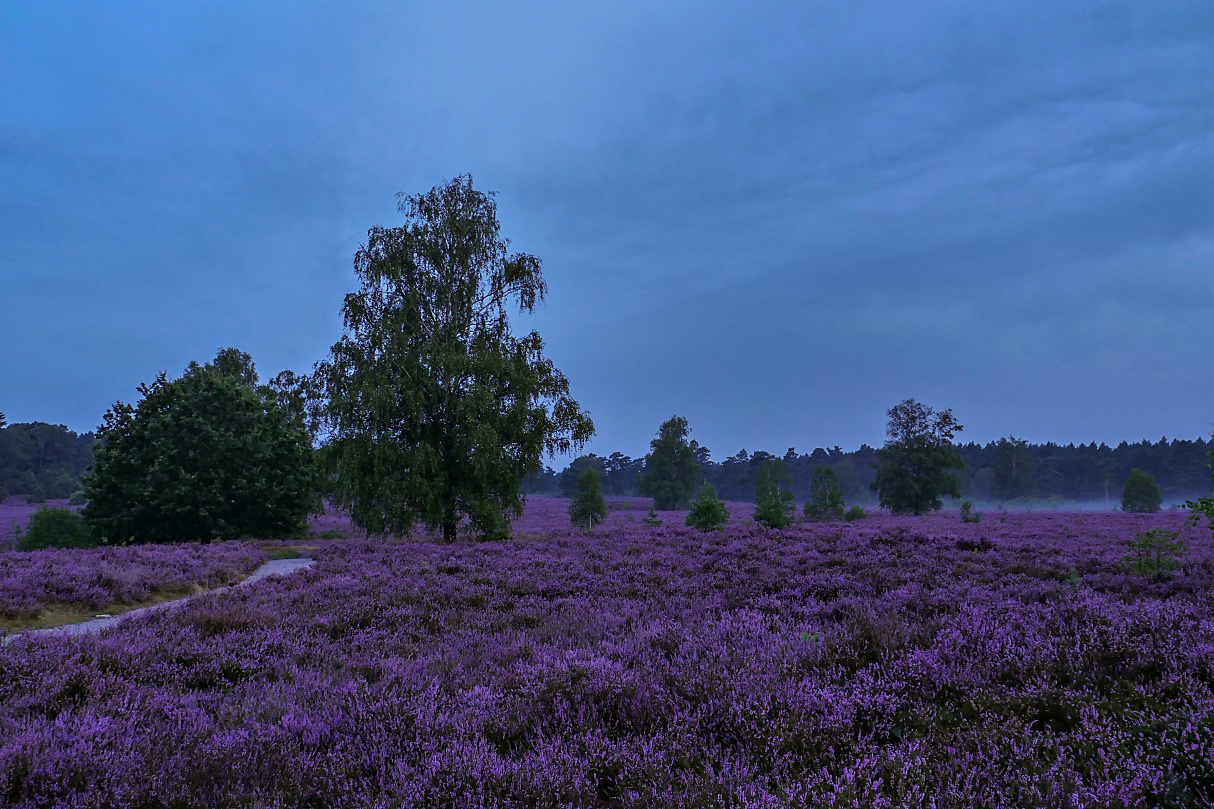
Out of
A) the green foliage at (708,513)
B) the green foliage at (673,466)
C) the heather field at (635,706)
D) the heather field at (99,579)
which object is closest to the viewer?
the heather field at (635,706)

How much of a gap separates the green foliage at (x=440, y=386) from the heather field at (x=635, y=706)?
11.8 metres

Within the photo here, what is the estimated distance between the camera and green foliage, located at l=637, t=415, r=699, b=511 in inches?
2186

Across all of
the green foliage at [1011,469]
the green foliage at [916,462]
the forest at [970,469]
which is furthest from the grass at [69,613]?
the green foliage at [1011,469]

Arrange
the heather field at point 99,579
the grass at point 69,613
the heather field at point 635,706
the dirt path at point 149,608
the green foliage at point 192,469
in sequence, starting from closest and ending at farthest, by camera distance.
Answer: the heather field at point 635,706
the dirt path at point 149,608
the grass at point 69,613
the heather field at point 99,579
the green foliage at point 192,469

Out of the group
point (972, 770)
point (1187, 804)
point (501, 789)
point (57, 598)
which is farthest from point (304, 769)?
point (57, 598)

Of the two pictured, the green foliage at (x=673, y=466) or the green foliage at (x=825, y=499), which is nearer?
the green foliage at (x=825, y=499)

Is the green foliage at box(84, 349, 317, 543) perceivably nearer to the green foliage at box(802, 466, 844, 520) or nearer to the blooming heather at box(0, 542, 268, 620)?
the blooming heather at box(0, 542, 268, 620)

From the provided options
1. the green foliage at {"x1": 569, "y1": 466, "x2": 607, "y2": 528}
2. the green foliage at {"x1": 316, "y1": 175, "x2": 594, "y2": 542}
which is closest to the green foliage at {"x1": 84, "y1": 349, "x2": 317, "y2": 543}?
the green foliage at {"x1": 316, "y1": 175, "x2": 594, "y2": 542}

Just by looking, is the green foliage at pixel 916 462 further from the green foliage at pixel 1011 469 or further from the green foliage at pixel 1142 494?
the green foliage at pixel 1011 469

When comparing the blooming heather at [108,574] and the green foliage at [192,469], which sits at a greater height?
the green foliage at [192,469]

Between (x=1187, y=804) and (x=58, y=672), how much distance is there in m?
7.46

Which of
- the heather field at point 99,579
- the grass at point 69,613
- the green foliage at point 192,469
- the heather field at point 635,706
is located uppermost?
the green foliage at point 192,469

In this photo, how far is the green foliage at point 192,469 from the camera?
61.1 ft

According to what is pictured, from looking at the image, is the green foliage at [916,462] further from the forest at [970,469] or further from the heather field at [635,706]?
the heather field at [635,706]
